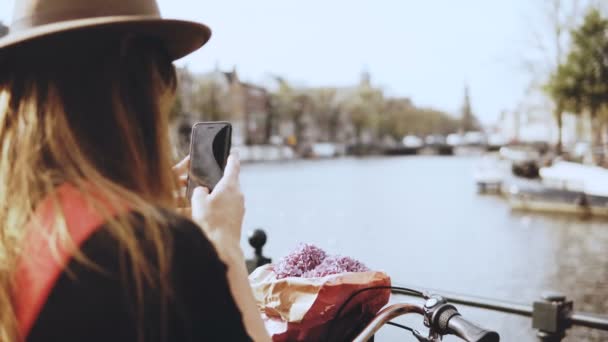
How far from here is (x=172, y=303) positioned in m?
1.02

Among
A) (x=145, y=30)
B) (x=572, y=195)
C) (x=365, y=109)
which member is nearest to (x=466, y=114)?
(x=365, y=109)

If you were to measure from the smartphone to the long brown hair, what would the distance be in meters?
0.32

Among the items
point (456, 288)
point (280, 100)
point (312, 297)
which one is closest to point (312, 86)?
point (280, 100)

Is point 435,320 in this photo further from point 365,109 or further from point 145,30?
point 365,109

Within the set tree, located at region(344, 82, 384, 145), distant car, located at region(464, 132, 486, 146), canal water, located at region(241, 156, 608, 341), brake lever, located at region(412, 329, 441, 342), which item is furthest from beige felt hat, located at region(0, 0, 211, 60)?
distant car, located at region(464, 132, 486, 146)

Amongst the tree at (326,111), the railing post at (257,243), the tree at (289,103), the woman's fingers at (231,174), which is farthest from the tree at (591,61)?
the tree at (326,111)

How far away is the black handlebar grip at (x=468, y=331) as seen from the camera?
1.61m

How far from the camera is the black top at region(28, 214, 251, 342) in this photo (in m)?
0.96

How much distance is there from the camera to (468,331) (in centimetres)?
166

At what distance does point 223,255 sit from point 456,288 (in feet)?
29.5

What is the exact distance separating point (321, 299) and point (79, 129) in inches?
34.7

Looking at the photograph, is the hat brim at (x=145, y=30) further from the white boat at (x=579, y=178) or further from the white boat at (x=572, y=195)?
the white boat at (x=579, y=178)

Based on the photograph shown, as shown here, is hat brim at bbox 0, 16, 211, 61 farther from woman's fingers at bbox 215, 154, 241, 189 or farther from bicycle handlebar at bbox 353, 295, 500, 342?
bicycle handlebar at bbox 353, 295, 500, 342

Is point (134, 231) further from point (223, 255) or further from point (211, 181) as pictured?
point (211, 181)
